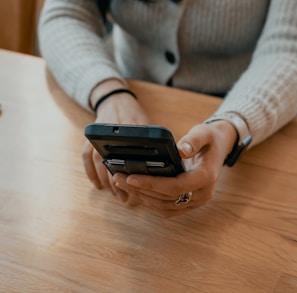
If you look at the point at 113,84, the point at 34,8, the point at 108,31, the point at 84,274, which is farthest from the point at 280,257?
the point at 34,8

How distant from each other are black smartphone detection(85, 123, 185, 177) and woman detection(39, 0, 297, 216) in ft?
0.06

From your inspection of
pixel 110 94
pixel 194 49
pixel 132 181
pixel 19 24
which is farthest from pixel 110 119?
pixel 19 24

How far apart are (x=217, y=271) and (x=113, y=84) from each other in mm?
387

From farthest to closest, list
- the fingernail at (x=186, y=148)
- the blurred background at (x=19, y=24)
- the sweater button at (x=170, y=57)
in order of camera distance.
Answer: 1. the blurred background at (x=19, y=24)
2. the sweater button at (x=170, y=57)
3. the fingernail at (x=186, y=148)

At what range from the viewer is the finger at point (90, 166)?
735mm

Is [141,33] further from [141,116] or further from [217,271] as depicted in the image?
[217,271]

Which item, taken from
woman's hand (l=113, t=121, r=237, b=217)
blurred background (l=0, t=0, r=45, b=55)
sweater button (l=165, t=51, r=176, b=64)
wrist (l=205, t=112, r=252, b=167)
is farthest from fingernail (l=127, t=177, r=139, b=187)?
blurred background (l=0, t=0, r=45, b=55)

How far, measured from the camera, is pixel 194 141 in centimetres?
67

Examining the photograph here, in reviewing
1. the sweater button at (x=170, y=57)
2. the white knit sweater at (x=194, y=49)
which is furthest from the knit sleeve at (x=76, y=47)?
the sweater button at (x=170, y=57)

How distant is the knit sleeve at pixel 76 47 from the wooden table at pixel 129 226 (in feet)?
0.22

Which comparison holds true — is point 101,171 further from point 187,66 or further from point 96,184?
point 187,66

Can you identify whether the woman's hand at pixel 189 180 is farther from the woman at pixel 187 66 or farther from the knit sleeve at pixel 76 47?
the knit sleeve at pixel 76 47

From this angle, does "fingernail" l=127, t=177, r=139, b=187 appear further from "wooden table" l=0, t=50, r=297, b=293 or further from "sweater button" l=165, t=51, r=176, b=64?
"sweater button" l=165, t=51, r=176, b=64

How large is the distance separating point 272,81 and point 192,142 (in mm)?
244
